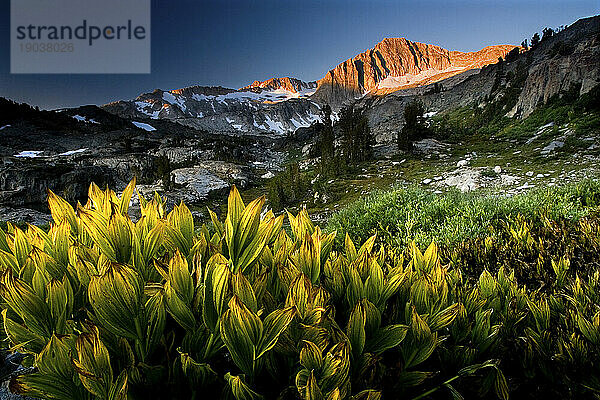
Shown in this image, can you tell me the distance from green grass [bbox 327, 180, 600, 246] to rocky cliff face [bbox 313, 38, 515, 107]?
598 feet

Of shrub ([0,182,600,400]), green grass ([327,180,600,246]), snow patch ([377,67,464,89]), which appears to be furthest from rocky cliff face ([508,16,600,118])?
snow patch ([377,67,464,89])

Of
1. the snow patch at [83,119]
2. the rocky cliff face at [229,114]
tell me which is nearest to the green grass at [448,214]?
the snow patch at [83,119]

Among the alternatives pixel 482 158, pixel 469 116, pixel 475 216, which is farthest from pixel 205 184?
pixel 469 116

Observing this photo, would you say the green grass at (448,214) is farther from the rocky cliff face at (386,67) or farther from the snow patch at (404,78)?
the rocky cliff face at (386,67)

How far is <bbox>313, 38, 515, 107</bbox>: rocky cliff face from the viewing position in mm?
178938

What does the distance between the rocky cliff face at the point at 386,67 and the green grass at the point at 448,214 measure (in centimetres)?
18236

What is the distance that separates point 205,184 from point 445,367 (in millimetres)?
30395

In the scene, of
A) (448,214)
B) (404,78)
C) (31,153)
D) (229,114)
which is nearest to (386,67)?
(404,78)

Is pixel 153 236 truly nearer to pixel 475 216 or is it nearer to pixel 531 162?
pixel 475 216

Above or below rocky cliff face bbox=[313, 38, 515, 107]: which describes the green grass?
below

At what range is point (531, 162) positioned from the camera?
1564cm

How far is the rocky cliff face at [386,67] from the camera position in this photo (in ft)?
587

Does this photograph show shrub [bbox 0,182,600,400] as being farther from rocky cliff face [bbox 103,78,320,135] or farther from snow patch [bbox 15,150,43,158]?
rocky cliff face [bbox 103,78,320,135]

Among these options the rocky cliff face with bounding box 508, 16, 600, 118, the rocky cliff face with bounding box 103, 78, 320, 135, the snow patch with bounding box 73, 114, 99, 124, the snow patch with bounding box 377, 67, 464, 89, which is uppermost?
the snow patch with bounding box 377, 67, 464, 89
